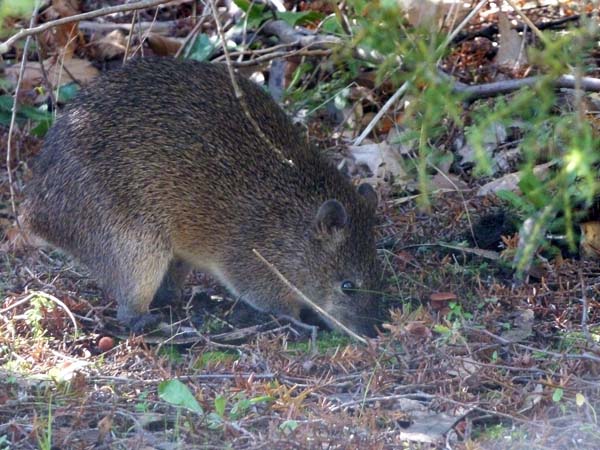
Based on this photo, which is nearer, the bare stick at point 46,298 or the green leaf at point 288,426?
the green leaf at point 288,426

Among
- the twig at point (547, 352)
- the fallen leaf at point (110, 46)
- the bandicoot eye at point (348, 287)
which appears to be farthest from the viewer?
the fallen leaf at point (110, 46)

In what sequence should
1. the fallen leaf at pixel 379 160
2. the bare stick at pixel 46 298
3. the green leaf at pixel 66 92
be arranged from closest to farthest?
the bare stick at pixel 46 298
the fallen leaf at pixel 379 160
the green leaf at pixel 66 92

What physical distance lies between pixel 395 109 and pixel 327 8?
1.53 meters

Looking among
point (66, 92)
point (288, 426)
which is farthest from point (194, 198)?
point (66, 92)

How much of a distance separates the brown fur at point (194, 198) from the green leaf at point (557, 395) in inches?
66.8

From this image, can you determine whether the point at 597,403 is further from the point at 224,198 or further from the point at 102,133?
Answer: the point at 102,133

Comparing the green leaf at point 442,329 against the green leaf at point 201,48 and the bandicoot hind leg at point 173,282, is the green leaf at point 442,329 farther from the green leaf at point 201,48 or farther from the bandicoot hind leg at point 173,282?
the green leaf at point 201,48

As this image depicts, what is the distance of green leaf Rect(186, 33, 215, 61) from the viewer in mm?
8422

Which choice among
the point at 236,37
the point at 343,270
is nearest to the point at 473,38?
the point at 236,37

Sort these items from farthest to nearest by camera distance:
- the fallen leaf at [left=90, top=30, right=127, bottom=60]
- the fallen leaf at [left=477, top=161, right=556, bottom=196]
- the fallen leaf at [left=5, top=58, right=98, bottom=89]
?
the fallen leaf at [left=90, top=30, right=127, bottom=60], the fallen leaf at [left=5, top=58, right=98, bottom=89], the fallen leaf at [left=477, top=161, right=556, bottom=196]

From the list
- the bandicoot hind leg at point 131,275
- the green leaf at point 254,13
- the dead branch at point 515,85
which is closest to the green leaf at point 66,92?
the green leaf at point 254,13

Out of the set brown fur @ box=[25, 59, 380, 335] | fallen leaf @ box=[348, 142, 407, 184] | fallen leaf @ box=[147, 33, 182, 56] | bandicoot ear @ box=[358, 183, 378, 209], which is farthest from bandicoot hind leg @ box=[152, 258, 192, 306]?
fallen leaf @ box=[147, 33, 182, 56]

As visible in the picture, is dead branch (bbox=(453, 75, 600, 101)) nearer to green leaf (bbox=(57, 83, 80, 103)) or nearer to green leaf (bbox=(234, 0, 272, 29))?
green leaf (bbox=(234, 0, 272, 29))

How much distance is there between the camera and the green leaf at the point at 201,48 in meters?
8.42
